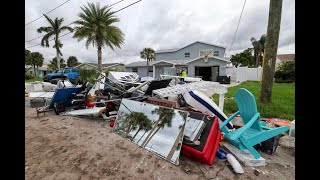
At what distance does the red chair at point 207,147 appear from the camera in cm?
254

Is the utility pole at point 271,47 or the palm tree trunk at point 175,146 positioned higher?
the utility pole at point 271,47

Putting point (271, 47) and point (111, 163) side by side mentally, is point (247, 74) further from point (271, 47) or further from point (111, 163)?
point (111, 163)

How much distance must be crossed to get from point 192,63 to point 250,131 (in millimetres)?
17229

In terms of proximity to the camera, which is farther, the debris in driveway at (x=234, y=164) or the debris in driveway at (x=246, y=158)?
the debris in driveway at (x=246, y=158)

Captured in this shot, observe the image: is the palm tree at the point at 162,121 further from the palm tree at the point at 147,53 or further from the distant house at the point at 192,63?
the palm tree at the point at 147,53

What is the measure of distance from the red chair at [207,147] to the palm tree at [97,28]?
53.4ft

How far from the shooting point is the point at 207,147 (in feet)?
8.54

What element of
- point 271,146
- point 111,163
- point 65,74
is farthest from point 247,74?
point 65,74

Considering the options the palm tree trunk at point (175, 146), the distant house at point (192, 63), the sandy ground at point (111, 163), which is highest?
the distant house at point (192, 63)

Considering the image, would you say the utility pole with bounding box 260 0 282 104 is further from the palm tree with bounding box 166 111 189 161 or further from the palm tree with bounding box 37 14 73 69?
the palm tree with bounding box 37 14 73 69

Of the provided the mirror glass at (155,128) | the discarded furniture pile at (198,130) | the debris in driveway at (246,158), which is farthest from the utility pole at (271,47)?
the mirror glass at (155,128)

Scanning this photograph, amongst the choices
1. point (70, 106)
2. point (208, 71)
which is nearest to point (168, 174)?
point (70, 106)
